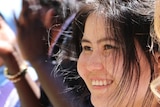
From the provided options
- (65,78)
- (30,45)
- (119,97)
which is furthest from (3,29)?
(119,97)

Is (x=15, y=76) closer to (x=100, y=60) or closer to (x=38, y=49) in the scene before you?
(x=38, y=49)

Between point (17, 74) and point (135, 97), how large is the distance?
0.25m

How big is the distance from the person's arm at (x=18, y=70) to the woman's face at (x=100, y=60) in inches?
6.1

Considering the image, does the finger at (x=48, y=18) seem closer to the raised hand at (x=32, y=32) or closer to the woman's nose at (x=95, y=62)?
the raised hand at (x=32, y=32)

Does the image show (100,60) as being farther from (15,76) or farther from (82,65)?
(15,76)

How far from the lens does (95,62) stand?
Result: 587mm

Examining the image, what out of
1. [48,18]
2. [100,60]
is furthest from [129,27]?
[48,18]

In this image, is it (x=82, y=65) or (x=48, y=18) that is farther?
(x=48, y=18)

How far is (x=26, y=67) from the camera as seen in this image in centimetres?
71

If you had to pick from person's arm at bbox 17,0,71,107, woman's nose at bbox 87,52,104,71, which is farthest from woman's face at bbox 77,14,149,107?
person's arm at bbox 17,0,71,107

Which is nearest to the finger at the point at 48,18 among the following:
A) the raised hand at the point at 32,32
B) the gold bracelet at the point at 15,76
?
the raised hand at the point at 32,32

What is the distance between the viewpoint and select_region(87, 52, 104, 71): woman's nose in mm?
584

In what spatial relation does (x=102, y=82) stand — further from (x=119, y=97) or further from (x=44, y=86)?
(x=44, y=86)

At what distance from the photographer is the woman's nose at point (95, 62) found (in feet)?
1.92
